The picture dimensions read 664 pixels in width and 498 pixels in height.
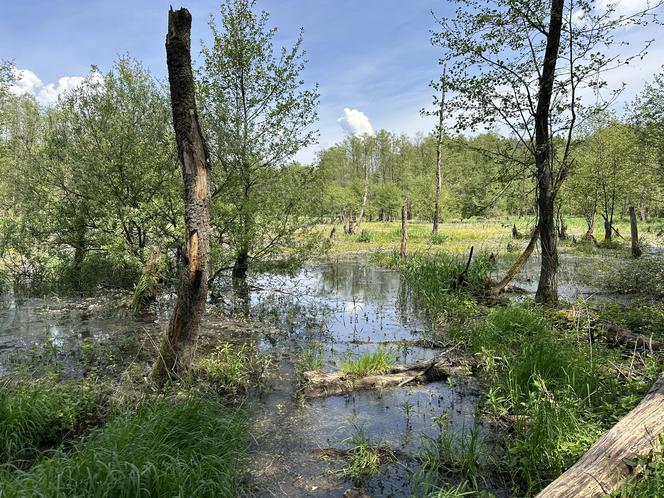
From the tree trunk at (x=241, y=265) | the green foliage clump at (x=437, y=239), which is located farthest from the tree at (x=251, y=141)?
the green foliage clump at (x=437, y=239)

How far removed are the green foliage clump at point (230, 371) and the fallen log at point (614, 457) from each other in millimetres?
4438

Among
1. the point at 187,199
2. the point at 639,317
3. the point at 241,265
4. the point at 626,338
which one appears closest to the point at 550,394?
the point at 626,338

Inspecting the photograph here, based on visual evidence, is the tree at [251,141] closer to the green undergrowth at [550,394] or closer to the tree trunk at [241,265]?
the tree trunk at [241,265]

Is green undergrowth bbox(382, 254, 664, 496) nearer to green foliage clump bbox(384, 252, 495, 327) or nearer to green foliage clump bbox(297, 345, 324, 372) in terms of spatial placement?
green foliage clump bbox(384, 252, 495, 327)

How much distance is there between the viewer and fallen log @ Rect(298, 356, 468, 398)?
6.29 meters

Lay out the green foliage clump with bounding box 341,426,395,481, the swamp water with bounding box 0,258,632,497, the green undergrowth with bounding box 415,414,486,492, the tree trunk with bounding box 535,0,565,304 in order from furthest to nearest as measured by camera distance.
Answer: the tree trunk with bounding box 535,0,565,304
the swamp water with bounding box 0,258,632,497
the green foliage clump with bounding box 341,426,395,481
the green undergrowth with bounding box 415,414,486,492

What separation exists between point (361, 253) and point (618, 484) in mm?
22283

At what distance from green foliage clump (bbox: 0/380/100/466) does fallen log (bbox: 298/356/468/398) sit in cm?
277

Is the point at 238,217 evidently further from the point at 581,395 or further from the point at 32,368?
the point at 581,395

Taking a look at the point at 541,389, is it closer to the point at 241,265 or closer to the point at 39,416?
the point at 39,416

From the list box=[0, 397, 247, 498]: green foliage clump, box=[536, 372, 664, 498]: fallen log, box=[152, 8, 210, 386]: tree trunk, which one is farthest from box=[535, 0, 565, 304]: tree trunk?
box=[0, 397, 247, 498]: green foliage clump

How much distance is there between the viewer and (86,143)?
1120 centimetres

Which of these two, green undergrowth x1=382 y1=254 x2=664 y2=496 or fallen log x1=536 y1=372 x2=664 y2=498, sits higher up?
fallen log x1=536 y1=372 x2=664 y2=498

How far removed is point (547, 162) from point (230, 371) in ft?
26.9
